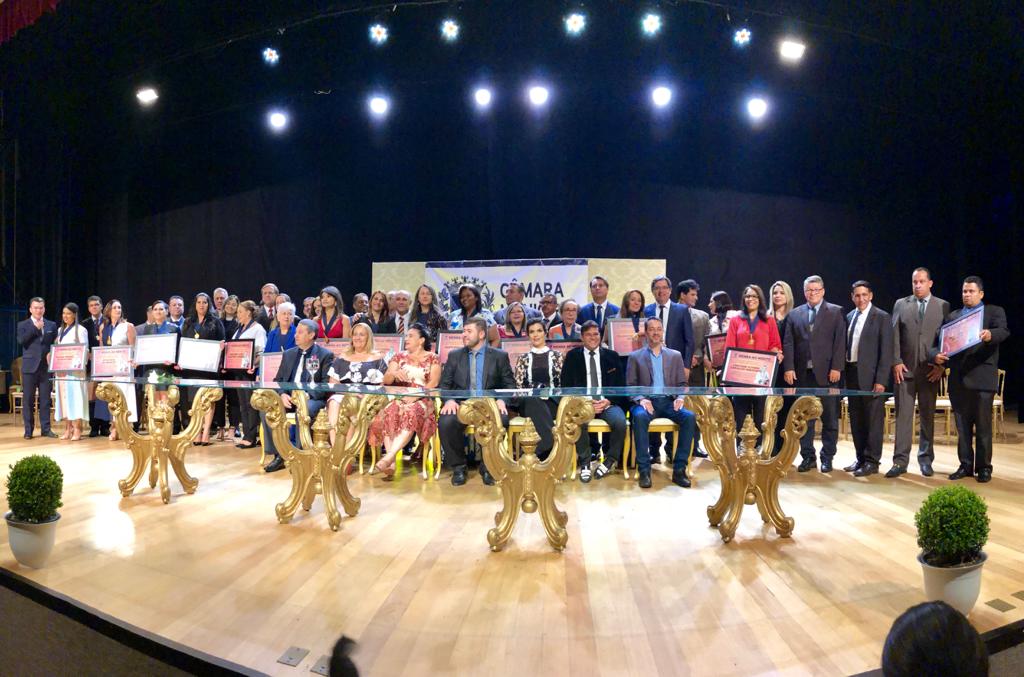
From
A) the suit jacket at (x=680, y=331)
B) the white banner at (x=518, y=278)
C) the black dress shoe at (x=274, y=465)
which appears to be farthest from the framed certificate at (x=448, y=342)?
the white banner at (x=518, y=278)

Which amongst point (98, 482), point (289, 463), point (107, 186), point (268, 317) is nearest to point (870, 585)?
point (289, 463)

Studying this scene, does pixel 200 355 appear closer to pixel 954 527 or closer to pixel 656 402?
pixel 656 402

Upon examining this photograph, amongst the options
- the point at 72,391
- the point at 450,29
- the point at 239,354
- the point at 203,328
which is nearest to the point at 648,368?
the point at 239,354

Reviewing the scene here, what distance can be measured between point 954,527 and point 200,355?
218 inches

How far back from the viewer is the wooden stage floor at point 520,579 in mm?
2131

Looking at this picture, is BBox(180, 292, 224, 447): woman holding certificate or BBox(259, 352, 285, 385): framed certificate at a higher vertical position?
BBox(180, 292, 224, 447): woman holding certificate

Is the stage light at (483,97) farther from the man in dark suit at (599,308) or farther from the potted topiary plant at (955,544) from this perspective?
the potted topiary plant at (955,544)

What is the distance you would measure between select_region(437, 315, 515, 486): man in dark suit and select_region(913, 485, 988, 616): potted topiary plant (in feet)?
8.99

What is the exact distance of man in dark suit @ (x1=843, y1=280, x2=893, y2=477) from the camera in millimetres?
4910

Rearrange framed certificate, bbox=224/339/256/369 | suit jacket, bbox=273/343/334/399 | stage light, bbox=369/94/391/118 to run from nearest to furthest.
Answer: suit jacket, bbox=273/343/334/399 → framed certificate, bbox=224/339/256/369 → stage light, bbox=369/94/391/118

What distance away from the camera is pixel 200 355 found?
18.9 feet

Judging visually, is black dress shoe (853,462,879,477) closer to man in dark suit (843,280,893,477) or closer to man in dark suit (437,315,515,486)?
man in dark suit (843,280,893,477)

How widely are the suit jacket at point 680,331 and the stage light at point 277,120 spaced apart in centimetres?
594

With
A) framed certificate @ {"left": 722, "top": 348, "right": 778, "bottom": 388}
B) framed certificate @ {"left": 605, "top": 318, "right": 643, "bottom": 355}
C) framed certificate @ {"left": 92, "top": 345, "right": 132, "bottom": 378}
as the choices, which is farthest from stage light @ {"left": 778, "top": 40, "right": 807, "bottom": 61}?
framed certificate @ {"left": 92, "top": 345, "right": 132, "bottom": 378}
